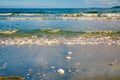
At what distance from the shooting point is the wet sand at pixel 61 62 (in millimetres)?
5430

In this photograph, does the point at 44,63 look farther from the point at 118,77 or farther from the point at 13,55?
the point at 118,77

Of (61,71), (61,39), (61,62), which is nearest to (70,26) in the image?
(61,39)

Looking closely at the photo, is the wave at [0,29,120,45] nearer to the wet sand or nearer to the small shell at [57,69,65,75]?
the wet sand

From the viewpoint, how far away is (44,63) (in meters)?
6.49

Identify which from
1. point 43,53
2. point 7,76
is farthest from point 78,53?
point 7,76

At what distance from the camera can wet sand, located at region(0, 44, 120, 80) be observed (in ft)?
17.8

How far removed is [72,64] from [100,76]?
117cm

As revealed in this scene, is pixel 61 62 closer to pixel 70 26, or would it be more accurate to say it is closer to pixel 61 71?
pixel 61 71

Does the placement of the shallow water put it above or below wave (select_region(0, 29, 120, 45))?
below

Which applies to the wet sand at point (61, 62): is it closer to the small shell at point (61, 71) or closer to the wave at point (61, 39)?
the small shell at point (61, 71)

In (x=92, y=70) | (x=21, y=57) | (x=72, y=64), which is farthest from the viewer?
(x=21, y=57)

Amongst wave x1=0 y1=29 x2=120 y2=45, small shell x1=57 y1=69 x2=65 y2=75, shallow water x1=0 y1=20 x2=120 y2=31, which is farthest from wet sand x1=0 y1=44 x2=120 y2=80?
shallow water x1=0 y1=20 x2=120 y2=31

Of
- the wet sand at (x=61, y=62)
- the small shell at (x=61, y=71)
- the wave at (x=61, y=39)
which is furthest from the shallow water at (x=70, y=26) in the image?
the small shell at (x=61, y=71)

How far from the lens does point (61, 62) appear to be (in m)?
6.53
